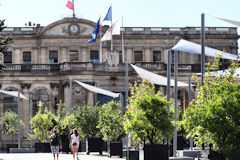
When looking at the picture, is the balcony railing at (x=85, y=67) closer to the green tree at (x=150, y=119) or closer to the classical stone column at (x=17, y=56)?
the classical stone column at (x=17, y=56)

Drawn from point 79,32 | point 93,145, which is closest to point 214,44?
point 79,32

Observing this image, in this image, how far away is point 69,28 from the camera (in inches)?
2837

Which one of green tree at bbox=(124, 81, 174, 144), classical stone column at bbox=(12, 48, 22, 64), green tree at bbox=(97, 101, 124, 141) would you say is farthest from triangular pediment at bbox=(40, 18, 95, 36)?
green tree at bbox=(124, 81, 174, 144)

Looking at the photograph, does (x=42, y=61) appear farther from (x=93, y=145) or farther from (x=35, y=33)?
(x=93, y=145)

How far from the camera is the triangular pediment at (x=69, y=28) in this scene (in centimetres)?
7162

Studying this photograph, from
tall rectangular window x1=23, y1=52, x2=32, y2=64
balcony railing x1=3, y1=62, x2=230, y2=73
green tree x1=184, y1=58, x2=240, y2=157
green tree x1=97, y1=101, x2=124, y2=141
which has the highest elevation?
tall rectangular window x1=23, y1=52, x2=32, y2=64

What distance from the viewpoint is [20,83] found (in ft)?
214

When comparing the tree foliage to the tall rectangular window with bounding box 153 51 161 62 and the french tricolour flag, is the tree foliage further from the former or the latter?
the tall rectangular window with bounding box 153 51 161 62

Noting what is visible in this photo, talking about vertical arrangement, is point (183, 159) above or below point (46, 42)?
below

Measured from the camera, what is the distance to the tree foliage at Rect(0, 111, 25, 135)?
63.9m

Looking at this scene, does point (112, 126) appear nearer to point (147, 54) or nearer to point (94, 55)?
point (94, 55)

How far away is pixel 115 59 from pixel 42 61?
12.4m

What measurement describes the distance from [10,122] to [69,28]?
45.2 ft

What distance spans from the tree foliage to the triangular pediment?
11204 millimetres
